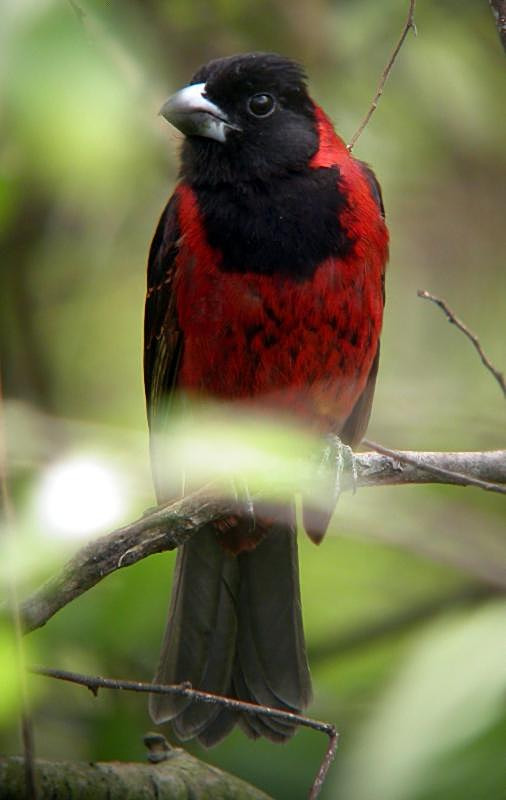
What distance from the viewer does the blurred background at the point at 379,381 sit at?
85.9 inches

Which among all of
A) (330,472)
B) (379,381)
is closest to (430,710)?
(330,472)

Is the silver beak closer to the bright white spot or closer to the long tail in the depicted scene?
the long tail

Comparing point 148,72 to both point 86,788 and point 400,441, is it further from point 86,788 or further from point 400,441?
point 86,788

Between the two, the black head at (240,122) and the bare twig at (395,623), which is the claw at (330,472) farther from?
the black head at (240,122)

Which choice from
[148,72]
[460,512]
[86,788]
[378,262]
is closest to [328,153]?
[378,262]

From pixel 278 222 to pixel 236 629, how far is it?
1162mm

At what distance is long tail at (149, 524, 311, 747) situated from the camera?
339 cm

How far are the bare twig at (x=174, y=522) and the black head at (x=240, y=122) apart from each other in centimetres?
95

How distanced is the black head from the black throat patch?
0.05 m

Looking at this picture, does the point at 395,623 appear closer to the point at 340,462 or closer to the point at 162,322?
the point at 340,462

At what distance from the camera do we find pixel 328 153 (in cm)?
352

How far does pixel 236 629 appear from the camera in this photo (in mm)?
3572

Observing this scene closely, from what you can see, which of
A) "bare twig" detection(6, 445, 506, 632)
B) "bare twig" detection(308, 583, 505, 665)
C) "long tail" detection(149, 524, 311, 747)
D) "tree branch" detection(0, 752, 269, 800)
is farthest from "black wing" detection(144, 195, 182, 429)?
"tree branch" detection(0, 752, 269, 800)

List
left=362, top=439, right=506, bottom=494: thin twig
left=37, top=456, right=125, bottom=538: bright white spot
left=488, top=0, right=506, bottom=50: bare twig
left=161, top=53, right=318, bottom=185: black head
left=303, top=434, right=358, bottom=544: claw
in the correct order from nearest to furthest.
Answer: left=37, top=456, right=125, bottom=538: bright white spot → left=362, top=439, right=506, bottom=494: thin twig → left=488, top=0, right=506, bottom=50: bare twig → left=303, top=434, right=358, bottom=544: claw → left=161, top=53, right=318, bottom=185: black head
